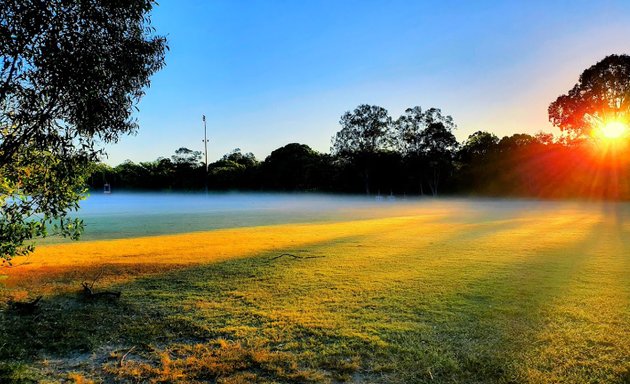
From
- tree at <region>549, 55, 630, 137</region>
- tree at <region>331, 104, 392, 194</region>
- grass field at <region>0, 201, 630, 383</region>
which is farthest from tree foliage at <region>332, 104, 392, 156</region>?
grass field at <region>0, 201, 630, 383</region>

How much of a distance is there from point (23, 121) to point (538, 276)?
9816mm

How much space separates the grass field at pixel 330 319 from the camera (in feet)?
15.5

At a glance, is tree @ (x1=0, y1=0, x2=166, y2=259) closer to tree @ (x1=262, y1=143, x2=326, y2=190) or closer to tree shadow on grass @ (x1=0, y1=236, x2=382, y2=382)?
tree shadow on grass @ (x1=0, y1=236, x2=382, y2=382)

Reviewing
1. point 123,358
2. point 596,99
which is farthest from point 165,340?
point 596,99

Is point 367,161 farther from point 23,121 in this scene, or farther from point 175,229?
point 23,121

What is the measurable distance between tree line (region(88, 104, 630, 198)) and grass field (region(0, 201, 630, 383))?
132 feet

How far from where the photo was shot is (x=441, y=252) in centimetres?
1241

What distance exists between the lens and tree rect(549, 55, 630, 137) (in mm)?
41594

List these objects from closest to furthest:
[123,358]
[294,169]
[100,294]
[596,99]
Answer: [123,358] → [100,294] → [596,99] → [294,169]

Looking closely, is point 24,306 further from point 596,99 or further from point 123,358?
point 596,99

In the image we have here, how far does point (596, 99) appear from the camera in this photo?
43.6 meters

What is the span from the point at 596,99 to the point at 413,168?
2284 centimetres

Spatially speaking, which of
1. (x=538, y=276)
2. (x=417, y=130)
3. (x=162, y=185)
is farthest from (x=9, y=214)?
(x=162, y=185)

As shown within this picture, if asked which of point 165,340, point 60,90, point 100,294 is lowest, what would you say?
point 165,340
